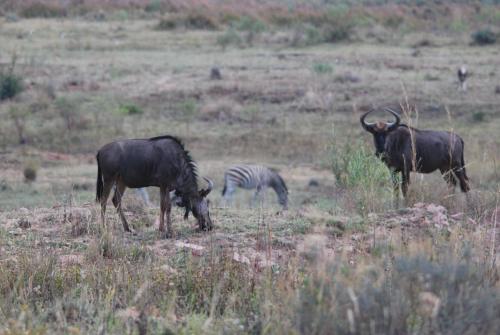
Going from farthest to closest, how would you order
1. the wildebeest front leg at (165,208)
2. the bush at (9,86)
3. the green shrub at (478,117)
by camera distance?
the bush at (9,86) → the green shrub at (478,117) → the wildebeest front leg at (165,208)

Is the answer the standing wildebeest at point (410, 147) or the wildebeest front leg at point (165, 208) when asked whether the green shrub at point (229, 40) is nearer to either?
the standing wildebeest at point (410, 147)

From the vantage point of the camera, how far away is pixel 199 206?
8781 mm

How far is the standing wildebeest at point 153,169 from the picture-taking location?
883cm

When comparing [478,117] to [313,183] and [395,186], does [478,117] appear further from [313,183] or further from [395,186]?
[395,186]

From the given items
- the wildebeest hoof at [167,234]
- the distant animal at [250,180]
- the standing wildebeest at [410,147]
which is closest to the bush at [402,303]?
the wildebeest hoof at [167,234]

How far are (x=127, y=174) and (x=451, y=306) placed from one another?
4865mm

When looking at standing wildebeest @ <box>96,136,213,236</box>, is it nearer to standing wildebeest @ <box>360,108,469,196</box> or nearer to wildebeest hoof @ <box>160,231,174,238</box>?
wildebeest hoof @ <box>160,231,174,238</box>

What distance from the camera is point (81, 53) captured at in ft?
100

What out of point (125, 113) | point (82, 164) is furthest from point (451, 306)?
point (125, 113)

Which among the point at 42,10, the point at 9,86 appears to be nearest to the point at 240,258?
the point at 9,86

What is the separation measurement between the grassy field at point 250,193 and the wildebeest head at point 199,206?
0.62 ft

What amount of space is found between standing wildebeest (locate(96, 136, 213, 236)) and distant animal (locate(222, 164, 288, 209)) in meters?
7.73

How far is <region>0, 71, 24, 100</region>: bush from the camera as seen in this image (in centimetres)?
2331

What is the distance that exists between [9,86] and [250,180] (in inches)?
359
